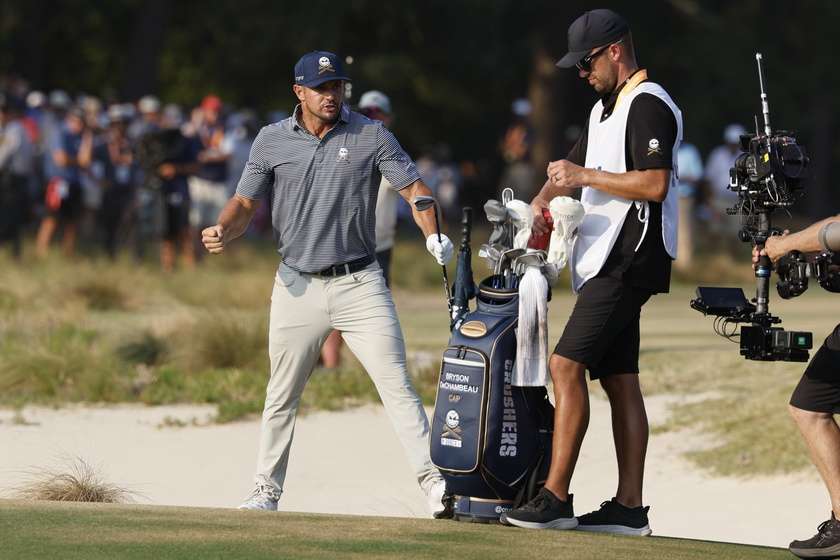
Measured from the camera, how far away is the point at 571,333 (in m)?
6.45

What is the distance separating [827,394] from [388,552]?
6.32 feet

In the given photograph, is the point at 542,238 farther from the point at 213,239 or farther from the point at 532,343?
the point at 213,239

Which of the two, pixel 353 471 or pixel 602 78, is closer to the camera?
pixel 602 78

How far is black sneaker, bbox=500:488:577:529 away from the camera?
633 centimetres

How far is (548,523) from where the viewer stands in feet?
20.8

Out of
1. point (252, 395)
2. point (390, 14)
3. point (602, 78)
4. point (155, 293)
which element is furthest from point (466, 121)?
point (602, 78)

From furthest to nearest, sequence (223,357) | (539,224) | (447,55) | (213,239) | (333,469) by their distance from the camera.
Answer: (447,55) → (223,357) → (333,469) → (213,239) → (539,224)

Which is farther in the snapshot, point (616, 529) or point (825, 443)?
point (616, 529)

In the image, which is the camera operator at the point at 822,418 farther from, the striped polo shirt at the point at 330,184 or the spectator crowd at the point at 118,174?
the spectator crowd at the point at 118,174

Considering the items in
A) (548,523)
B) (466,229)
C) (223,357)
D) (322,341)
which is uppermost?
(466,229)

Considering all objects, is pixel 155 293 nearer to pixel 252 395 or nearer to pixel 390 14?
pixel 252 395

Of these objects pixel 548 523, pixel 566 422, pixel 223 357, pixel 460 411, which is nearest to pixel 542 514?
pixel 548 523

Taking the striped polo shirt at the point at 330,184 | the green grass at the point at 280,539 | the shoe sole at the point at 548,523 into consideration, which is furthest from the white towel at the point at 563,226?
the green grass at the point at 280,539

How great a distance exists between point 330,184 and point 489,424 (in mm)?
1376
